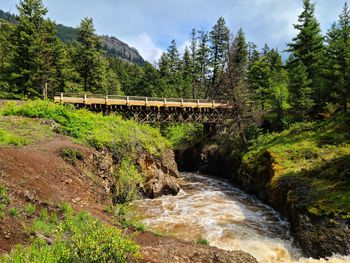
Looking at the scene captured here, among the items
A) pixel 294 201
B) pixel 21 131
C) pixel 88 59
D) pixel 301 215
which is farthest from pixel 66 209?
pixel 88 59

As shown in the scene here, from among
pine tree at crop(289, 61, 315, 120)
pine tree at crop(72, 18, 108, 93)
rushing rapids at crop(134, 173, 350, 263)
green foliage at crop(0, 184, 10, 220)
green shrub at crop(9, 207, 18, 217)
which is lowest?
A: rushing rapids at crop(134, 173, 350, 263)

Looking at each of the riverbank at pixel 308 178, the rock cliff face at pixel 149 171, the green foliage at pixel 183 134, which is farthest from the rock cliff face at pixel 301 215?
the green foliage at pixel 183 134

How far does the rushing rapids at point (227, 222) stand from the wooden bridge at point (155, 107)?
12.5 metres

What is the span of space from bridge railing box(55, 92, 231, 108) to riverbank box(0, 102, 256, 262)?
23.8ft

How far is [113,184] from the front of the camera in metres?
17.4

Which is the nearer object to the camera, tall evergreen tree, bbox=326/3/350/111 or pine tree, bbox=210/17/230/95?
tall evergreen tree, bbox=326/3/350/111

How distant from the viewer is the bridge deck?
97.3 ft

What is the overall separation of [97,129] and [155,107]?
15178 millimetres

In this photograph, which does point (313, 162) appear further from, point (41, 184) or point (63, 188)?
point (41, 184)

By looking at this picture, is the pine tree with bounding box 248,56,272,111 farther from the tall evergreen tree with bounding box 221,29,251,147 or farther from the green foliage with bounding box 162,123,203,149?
the green foliage with bounding box 162,123,203,149

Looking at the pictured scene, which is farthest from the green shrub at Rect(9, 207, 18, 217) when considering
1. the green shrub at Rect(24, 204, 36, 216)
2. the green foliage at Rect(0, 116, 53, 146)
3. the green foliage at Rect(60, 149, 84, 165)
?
the green foliage at Rect(0, 116, 53, 146)

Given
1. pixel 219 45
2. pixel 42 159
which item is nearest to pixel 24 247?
pixel 42 159

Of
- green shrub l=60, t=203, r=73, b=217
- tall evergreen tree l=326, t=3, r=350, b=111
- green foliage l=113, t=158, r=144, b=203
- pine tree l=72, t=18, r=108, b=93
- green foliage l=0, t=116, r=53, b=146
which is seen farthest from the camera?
pine tree l=72, t=18, r=108, b=93

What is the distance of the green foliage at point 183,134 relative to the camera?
147 ft
